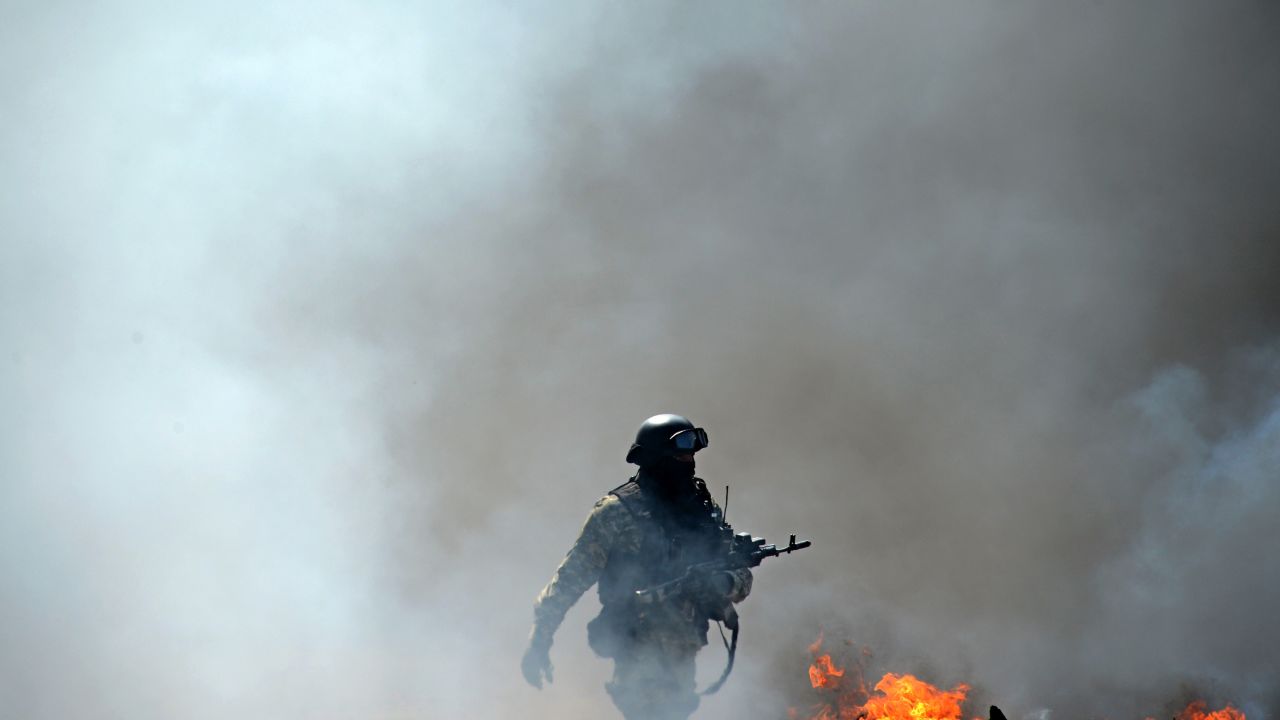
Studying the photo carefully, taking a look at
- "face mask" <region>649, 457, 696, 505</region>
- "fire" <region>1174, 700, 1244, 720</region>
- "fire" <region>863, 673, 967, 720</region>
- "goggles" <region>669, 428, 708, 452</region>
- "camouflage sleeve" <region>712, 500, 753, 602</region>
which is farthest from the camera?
"fire" <region>1174, 700, 1244, 720</region>

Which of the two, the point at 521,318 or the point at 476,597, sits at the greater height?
the point at 521,318

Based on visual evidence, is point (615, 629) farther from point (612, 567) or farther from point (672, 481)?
point (672, 481)

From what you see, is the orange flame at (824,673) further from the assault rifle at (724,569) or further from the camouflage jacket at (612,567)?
the camouflage jacket at (612,567)

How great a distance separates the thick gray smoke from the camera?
9.63 metres

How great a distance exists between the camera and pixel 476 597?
1102 cm

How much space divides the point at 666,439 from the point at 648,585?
79 centimetres

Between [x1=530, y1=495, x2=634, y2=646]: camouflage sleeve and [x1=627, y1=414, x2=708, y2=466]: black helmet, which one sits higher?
[x1=627, y1=414, x2=708, y2=466]: black helmet

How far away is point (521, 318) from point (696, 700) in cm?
765

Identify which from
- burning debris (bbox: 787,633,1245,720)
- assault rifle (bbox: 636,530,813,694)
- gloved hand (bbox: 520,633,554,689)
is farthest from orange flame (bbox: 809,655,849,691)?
gloved hand (bbox: 520,633,554,689)

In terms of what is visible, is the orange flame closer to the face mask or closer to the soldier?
the soldier

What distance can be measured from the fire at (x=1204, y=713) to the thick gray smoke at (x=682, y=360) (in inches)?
5.5

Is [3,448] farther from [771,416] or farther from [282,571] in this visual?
[771,416]

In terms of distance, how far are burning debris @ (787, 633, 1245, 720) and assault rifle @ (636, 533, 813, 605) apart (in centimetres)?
232

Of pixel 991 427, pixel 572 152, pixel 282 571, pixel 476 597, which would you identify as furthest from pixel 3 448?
pixel 991 427
